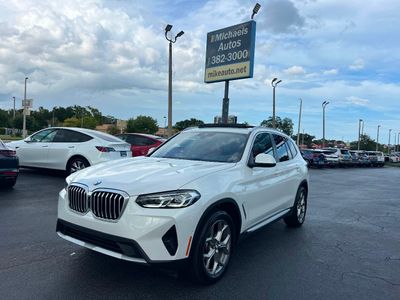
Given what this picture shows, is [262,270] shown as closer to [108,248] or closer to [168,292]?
[168,292]

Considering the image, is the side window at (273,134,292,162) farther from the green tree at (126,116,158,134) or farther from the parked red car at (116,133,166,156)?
the green tree at (126,116,158,134)

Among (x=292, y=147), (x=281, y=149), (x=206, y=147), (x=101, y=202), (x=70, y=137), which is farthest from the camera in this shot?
(x=70, y=137)

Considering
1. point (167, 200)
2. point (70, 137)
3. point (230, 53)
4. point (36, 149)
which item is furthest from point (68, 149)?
point (230, 53)

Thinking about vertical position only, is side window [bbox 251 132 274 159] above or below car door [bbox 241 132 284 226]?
above

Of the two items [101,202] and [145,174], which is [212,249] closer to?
[145,174]

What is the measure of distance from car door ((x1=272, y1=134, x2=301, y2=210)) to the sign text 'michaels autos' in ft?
48.4

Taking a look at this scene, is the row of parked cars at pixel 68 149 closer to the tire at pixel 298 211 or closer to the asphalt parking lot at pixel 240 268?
the asphalt parking lot at pixel 240 268

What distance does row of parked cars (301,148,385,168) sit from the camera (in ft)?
97.0

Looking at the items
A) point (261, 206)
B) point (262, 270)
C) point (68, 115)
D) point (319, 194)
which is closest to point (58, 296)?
point (262, 270)

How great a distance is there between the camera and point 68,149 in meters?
11.3

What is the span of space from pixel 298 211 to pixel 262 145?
2.01m

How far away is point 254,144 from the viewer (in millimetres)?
5289

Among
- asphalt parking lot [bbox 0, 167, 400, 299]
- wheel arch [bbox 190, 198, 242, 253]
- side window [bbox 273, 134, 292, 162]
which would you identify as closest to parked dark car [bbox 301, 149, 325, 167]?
asphalt parking lot [bbox 0, 167, 400, 299]

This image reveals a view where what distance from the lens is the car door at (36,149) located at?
38.4ft
